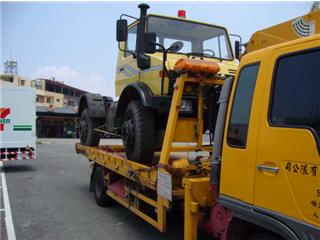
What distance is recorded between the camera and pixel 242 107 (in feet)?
10.4

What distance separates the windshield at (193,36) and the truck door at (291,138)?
3451 mm

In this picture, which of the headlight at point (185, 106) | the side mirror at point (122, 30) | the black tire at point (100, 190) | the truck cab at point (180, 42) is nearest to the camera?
the headlight at point (185, 106)

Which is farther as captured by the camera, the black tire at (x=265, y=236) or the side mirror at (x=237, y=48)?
the side mirror at (x=237, y=48)

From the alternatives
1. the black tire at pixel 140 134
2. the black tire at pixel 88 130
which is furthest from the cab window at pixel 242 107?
the black tire at pixel 88 130

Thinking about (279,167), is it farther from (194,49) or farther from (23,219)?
(23,219)

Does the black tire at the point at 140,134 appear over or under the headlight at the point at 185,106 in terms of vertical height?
under

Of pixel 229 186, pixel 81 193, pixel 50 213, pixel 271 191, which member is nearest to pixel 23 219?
pixel 50 213

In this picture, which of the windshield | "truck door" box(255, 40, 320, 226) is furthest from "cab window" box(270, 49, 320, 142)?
the windshield

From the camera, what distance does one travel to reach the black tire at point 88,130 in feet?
27.6

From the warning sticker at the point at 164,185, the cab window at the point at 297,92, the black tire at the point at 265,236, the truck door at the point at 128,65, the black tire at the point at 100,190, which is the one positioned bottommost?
the black tire at the point at 100,190

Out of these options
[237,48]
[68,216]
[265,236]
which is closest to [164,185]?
[265,236]

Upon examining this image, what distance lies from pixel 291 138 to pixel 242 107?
26.2 inches

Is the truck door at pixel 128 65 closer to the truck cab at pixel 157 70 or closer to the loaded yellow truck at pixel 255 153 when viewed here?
the truck cab at pixel 157 70

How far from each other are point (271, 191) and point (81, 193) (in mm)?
7218
